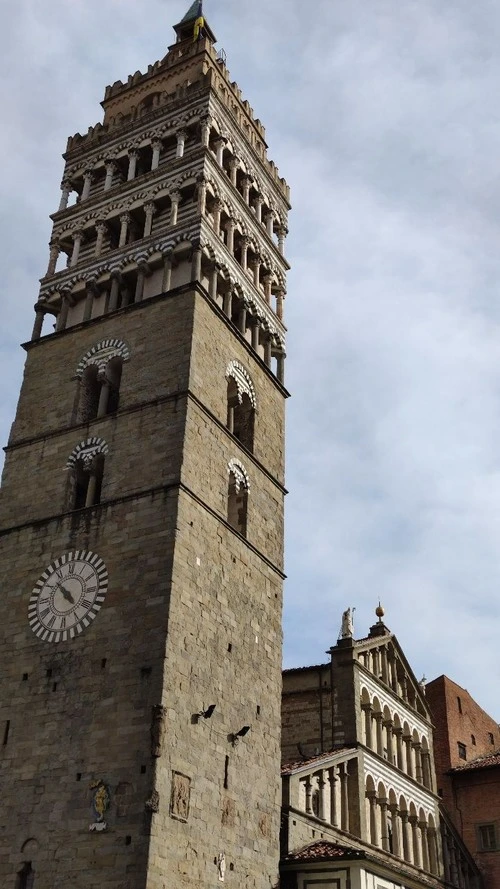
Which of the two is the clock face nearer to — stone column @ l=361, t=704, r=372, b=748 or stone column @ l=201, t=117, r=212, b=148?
stone column @ l=361, t=704, r=372, b=748

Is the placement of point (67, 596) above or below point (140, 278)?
below

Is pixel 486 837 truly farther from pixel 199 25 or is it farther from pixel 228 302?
pixel 199 25

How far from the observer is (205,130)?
26.7 metres

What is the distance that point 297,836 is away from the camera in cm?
2059

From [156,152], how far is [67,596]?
13984 mm

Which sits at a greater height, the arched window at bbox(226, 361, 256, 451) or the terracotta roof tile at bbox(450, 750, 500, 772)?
the arched window at bbox(226, 361, 256, 451)

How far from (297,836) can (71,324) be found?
13830mm

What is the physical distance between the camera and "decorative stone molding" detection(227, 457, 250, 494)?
72.9 feet

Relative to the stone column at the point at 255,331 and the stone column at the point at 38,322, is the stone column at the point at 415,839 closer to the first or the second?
the stone column at the point at 255,331

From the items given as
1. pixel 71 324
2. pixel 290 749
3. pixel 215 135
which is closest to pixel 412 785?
pixel 290 749

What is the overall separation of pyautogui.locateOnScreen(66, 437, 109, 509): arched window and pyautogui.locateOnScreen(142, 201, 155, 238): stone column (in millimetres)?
6666

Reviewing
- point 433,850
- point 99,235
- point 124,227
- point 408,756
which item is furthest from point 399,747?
point 99,235

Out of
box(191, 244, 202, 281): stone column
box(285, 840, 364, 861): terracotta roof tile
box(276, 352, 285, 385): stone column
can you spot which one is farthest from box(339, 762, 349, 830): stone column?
box(191, 244, 202, 281): stone column

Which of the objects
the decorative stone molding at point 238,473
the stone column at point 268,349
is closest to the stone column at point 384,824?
the decorative stone molding at point 238,473
